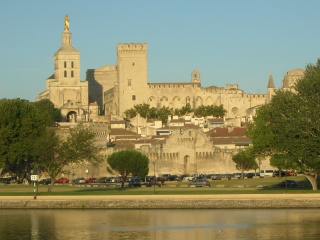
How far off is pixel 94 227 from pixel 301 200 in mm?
13088

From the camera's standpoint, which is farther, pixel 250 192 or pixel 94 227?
pixel 250 192

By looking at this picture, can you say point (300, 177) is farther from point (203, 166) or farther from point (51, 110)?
point (51, 110)

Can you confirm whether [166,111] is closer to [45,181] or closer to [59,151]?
[45,181]

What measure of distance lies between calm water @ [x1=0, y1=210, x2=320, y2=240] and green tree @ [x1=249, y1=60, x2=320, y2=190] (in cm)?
944

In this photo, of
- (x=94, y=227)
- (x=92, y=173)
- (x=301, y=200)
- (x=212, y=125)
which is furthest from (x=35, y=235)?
(x=212, y=125)

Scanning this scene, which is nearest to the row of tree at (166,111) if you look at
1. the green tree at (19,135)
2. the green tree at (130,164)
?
the green tree at (130,164)

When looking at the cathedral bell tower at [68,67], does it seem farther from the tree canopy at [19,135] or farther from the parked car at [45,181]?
the tree canopy at [19,135]

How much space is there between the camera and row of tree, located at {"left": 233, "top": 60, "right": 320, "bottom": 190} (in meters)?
66.4

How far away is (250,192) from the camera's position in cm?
6669

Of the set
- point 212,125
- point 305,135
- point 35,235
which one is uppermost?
point 212,125

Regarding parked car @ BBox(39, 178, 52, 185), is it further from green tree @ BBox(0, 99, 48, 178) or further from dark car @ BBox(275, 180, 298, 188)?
dark car @ BBox(275, 180, 298, 188)

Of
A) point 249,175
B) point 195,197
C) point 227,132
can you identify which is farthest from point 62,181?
point 195,197

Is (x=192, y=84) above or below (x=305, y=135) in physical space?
above

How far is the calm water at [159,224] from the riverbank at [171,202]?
1.48 metres
